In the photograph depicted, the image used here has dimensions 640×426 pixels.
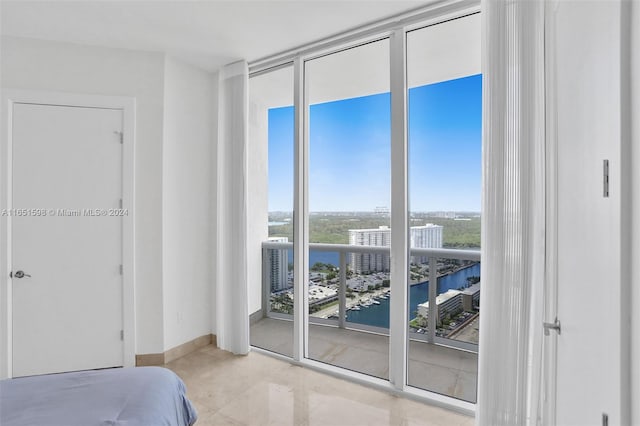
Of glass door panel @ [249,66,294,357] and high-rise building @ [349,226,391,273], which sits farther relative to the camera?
glass door panel @ [249,66,294,357]

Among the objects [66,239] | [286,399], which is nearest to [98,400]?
[286,399]

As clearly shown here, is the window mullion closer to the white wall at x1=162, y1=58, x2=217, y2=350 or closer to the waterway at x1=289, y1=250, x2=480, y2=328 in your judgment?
the waterway at x1=289, y1=250, x2=480, y2=328

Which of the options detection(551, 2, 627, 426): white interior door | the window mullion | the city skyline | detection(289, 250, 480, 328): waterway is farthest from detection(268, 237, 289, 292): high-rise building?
detection(551, 2, 627, 426): white interior door

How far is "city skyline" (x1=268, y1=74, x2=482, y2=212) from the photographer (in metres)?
2.38

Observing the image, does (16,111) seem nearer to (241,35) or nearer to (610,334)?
(241,35)

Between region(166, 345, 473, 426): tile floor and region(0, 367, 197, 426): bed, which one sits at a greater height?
region(0, 367, 197, 426): bed

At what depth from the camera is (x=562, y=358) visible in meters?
1.16

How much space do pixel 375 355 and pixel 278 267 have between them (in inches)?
49.5

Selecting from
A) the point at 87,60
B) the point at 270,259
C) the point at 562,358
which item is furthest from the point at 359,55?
the point at 562,358

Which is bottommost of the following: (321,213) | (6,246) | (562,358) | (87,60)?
(562,358)

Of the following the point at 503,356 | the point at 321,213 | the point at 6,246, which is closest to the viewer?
the point at 503,356

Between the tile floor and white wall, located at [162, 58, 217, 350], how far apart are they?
486 mm

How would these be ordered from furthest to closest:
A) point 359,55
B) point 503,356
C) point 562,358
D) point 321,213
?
1. point 321,213
2. point 359,55
3. point 503,356
4. point 562,358

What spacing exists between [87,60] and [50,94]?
0.43m
